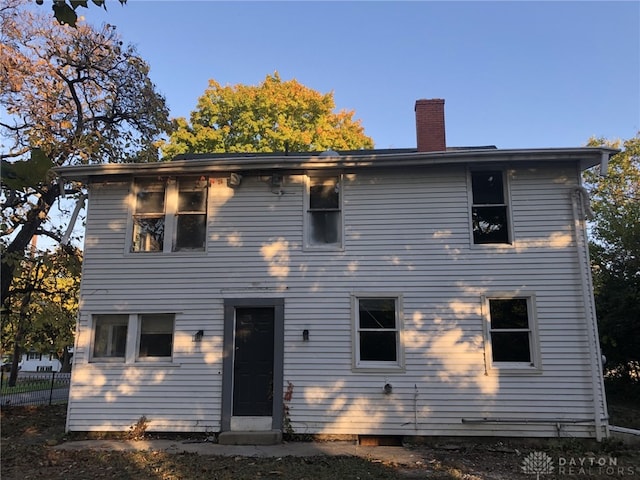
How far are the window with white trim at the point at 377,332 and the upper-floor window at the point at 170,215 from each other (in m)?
3.43

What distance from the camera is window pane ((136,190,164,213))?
9.62 metres

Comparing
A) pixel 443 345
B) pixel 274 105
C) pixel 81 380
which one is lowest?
pixel 81 380

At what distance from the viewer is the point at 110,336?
9.16m

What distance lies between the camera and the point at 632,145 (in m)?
25.5

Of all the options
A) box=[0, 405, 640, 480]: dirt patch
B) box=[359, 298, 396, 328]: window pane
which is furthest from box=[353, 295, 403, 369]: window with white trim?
box=[0, 405, 640, 480]: dirt patch

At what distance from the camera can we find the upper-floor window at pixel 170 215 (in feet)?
30.8

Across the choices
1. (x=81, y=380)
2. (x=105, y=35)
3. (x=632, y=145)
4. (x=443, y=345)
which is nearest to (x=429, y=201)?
(x=443, y=345)

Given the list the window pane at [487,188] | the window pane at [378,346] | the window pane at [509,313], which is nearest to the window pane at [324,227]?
the window pane at [378,346]

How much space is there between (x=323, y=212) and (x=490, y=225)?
10.6 feet

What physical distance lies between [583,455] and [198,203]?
814 centimetres

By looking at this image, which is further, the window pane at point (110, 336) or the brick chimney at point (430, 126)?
the brick chimney at point (430, 126)

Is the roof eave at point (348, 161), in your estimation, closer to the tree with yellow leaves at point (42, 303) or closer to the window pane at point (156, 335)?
the window pane at point (156, 335)

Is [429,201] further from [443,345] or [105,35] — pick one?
[105,35]

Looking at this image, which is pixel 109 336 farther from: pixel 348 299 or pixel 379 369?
pixel 379 369
